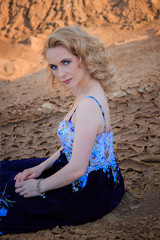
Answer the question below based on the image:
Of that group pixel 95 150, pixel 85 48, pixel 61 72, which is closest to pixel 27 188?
pixel 95 150

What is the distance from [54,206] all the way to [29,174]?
329 millimetres

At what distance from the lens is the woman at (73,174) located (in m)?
1.44

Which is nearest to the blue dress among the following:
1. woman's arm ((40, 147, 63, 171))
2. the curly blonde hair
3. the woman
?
the woman

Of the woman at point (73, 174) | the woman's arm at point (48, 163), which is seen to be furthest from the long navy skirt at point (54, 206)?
the woman's arm at point (48, 163)

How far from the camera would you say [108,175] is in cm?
164

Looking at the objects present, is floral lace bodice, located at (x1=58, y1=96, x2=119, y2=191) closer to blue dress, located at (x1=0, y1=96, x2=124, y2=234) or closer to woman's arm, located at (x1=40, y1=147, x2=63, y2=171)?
blue dress, located at (x1=0, y1=96, x2=124, y2=234)

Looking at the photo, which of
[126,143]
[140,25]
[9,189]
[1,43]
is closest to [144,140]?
[126,143]

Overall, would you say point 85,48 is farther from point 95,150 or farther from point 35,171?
point 35,171

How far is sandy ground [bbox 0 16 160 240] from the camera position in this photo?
155 cm

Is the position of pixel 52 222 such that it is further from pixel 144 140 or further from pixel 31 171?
pixel 144 140

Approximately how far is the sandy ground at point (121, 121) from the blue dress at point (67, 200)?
0.06 meters

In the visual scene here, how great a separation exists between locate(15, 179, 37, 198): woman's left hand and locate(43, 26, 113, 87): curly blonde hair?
83cm

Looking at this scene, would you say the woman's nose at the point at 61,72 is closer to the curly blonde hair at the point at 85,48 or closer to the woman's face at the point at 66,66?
the woman's face at the point at 66,66

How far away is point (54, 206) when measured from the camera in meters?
1.51
